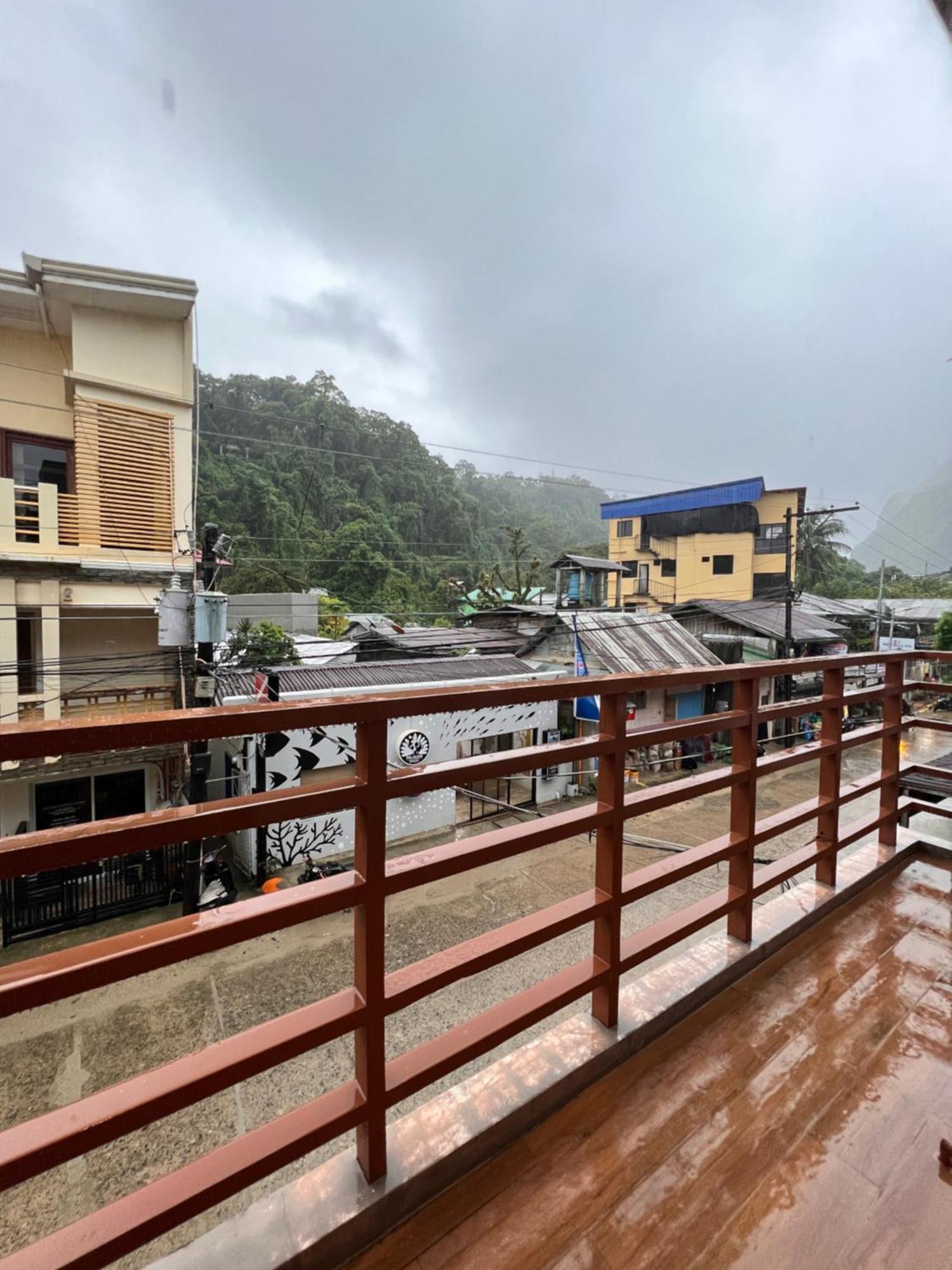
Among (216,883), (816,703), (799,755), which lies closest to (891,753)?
(799,755)

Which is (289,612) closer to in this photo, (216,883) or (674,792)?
(216,883)

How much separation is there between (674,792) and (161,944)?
1.13 metres

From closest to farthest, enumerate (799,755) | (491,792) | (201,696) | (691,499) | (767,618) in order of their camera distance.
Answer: (799,755) → (201,696) → (491,792) → (767,618) → (691,499)

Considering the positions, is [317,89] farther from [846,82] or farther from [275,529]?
[846,82]

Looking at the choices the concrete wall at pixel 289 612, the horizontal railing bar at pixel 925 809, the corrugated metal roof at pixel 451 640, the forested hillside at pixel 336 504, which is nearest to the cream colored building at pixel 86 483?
the corrugated metal roof at pixel 451 640

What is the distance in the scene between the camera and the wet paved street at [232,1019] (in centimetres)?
358

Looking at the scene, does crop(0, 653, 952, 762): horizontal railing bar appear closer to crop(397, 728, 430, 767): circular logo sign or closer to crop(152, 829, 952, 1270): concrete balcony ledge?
crop(152, 829, 952, 1270): concrete balcony ledge

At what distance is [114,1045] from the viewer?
4.80m

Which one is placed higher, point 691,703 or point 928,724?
point 928,724

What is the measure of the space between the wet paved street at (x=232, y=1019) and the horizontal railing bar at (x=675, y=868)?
315 cm

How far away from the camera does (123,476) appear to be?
23.5ft

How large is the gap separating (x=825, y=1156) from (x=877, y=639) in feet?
64.4

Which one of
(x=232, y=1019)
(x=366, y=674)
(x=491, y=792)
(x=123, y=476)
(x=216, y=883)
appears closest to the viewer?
(x=232, y=1019)

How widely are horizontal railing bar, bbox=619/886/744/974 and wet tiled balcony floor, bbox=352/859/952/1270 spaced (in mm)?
212
